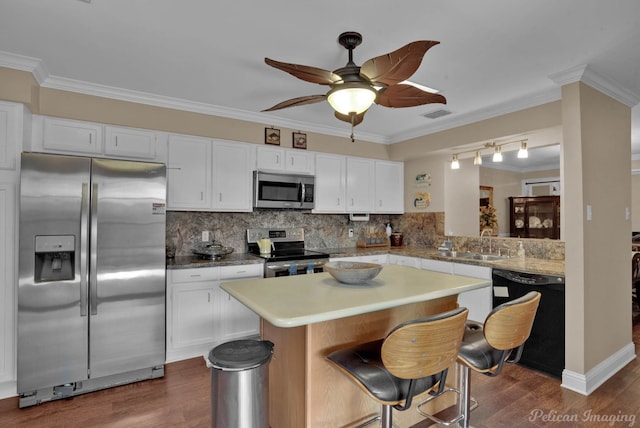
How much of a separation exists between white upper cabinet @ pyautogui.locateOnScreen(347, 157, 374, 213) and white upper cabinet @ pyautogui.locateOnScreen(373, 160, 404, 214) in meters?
0.12

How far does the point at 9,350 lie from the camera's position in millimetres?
2561

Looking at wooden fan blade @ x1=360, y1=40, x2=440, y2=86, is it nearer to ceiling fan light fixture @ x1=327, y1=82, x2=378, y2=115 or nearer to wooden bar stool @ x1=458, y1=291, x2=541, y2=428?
ceiling fan light fixture @ x1=327, y1=82, x2=378, y2=115

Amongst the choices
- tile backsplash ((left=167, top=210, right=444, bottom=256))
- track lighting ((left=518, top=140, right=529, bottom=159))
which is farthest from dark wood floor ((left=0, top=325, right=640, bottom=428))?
track lighting ((left=518, top=140, right=529, bottom=159))

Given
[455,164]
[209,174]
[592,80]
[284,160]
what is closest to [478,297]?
[455,164]

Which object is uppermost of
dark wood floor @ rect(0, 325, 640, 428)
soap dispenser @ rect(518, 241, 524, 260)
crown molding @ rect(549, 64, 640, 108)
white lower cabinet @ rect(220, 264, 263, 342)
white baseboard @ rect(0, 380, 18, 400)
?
crown molding @ rect(549, 64, 640, 108)

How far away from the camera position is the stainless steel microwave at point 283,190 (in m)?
3.90

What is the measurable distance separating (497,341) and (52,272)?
3078 millimetres

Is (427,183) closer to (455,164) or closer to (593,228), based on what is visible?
(455,164)

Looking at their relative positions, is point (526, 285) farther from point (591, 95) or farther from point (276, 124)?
point (276, 124)

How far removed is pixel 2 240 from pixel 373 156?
14.0ft

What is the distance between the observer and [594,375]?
8.96 ft

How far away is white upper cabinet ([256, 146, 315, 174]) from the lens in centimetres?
399

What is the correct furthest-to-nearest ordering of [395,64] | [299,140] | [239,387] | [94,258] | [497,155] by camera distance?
[299,140] → [497,155] → [94,258] → [395,64] → [239,387]

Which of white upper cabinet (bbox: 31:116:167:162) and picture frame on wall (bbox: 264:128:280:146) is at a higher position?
picture frame on wall (bbox: 264:128:280:146)
